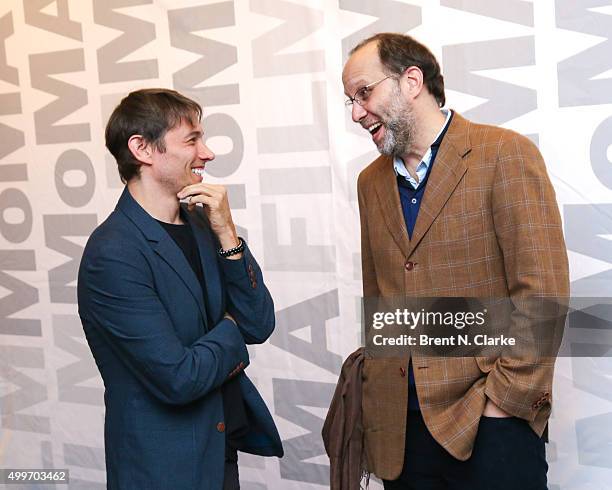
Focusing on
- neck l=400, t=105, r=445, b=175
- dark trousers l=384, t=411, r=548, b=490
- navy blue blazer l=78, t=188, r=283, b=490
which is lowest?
dark trousers l=384, t=411, r=548, b=490

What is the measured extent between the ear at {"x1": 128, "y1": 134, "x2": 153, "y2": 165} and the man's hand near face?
0.12m

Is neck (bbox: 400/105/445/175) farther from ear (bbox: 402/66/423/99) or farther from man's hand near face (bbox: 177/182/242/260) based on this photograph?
man's hand near face (bbox: 177/182/242/260)

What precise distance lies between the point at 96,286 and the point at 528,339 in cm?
100

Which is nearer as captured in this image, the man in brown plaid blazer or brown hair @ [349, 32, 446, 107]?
the man in brown plaid blazer

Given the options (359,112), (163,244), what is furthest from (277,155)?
(163,244)

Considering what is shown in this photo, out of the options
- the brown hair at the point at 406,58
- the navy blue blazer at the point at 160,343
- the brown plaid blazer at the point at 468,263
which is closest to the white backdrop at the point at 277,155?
the brown hair at the point at 406,58

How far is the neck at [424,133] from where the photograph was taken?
1.80 meters

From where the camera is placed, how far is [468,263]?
169cm

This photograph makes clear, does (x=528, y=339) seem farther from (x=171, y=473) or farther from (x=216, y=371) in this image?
(x=171, y=473)

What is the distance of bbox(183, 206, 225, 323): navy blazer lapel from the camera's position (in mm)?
1836

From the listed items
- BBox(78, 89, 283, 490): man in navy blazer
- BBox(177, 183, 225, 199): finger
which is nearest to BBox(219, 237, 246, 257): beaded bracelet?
BBox(78, 89, 283, 490): man in navy blazer

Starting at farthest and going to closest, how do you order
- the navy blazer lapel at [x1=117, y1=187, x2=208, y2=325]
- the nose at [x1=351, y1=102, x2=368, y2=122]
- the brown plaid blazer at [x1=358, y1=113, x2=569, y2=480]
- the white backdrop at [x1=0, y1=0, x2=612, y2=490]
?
1. the white backdrop at [x1=0, y1=0, x2=612, y2=490]
2. the nose at [x1=351, y1=102, x2=368, y2=122]
3. the navy blazer lapel at [x1=117, y1=187, x2=208, y2=325]
4. the brown plaid blazer at [x1=358, y1=113, x2=569, y2=480]

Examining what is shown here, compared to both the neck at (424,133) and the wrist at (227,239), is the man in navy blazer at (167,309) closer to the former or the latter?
the wrist at (227,239)

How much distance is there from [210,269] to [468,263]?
65 cm
